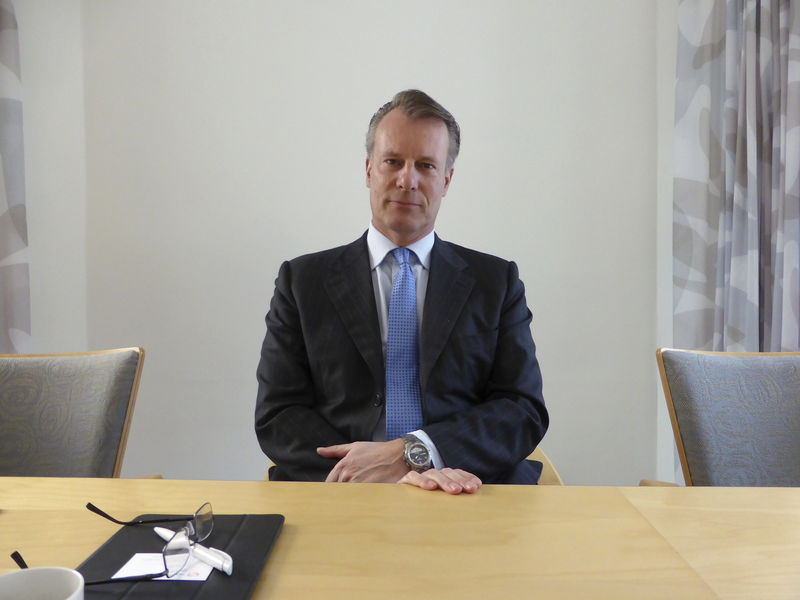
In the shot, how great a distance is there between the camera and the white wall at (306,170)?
8.81ft

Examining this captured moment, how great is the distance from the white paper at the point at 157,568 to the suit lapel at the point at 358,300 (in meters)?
0.90

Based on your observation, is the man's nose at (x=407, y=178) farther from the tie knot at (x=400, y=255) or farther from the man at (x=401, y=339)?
the tie knot at (x=400, y=255)

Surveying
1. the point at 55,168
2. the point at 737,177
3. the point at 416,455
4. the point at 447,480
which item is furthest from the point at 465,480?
the point at 55,168

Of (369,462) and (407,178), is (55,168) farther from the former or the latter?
(369,462)

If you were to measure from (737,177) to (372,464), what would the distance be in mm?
1806

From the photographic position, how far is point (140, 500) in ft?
3.12

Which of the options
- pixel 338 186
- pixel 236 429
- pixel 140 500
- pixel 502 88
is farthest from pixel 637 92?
pixel 140 500

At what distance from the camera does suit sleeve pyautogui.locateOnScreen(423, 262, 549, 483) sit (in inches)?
56.8

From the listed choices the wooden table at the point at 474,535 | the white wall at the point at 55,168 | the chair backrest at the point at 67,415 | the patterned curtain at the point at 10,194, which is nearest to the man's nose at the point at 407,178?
the chair backrest at the point at 67,415

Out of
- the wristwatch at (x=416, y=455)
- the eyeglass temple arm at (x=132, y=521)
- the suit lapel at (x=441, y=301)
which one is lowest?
the wristwatch at (x=416, y=455)

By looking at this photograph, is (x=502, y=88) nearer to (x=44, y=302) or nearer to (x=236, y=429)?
(x=236, y=429)

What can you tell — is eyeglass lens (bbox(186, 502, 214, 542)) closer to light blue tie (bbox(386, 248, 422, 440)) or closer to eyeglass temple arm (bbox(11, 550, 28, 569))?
eyeglass temple arm (bbox(11, 550, 28, 569))

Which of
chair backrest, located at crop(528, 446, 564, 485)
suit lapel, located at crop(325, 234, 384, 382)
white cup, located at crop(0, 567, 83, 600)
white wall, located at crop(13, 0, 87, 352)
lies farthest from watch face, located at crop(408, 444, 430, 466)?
white wall, located at crop(13, 0, 87, 352)

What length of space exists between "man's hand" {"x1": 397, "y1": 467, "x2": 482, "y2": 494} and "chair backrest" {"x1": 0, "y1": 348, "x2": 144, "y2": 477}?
83 centimetres
